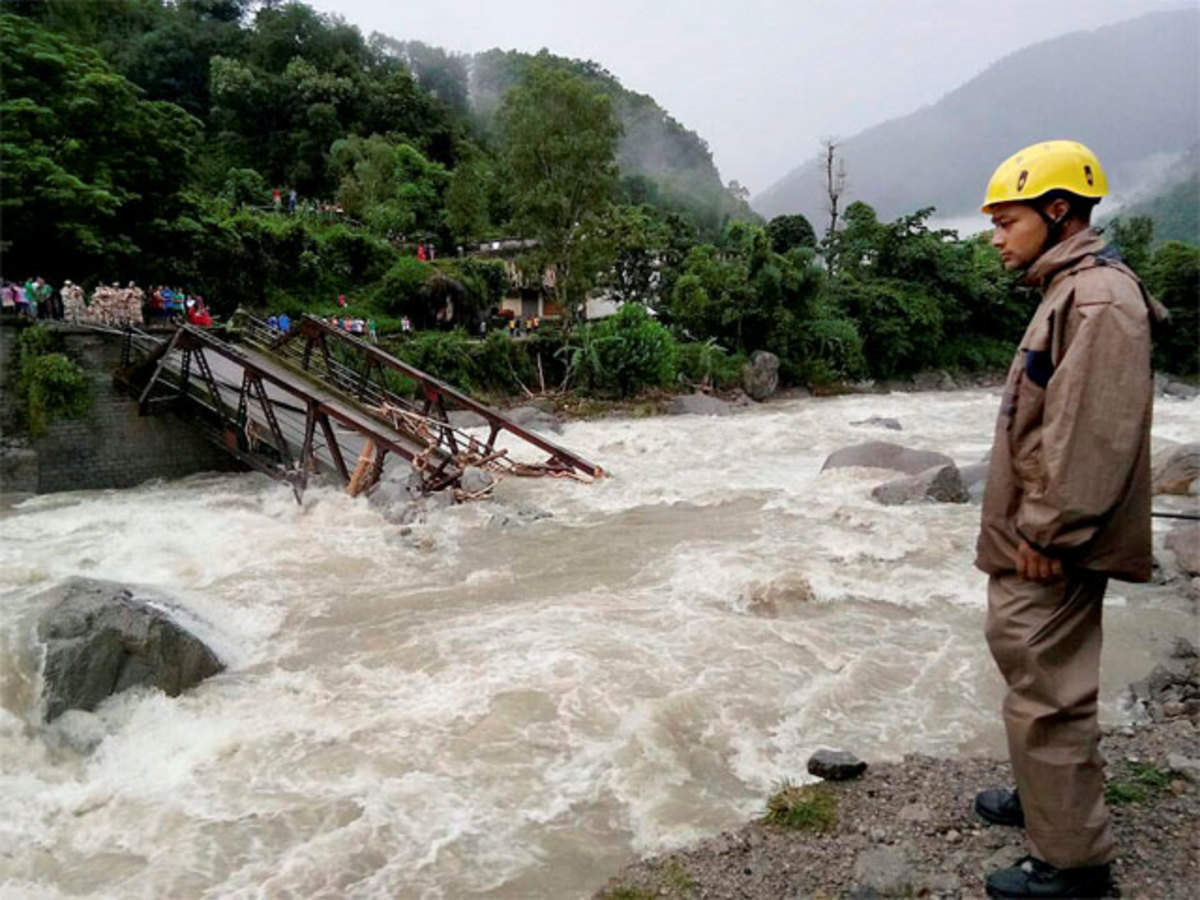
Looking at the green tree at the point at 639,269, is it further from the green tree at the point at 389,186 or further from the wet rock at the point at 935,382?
the wet rock at the point at 935,382

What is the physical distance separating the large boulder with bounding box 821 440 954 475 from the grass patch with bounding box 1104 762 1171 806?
9539 millimetres

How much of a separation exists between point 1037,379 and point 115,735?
18.1ft

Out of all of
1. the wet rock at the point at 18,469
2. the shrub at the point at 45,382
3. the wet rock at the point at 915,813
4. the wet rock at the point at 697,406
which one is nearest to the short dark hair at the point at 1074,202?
the wet rock at the point at 915,813

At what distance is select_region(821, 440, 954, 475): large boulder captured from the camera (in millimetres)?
12961

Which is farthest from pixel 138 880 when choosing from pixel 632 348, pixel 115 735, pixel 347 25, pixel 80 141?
pixel 347 25

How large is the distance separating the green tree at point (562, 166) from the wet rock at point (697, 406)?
17.5 feet

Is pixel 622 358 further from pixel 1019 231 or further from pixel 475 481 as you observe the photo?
pixel 1019 231

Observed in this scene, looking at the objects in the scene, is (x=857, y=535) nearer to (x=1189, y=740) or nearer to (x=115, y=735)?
(x=1189, y=740)

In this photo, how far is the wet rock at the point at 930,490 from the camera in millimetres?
11055

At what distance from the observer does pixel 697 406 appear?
24109mm

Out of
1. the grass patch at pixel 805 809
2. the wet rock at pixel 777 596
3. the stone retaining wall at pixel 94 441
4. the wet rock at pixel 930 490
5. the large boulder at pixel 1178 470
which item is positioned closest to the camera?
the grass patch at pixel 805 809

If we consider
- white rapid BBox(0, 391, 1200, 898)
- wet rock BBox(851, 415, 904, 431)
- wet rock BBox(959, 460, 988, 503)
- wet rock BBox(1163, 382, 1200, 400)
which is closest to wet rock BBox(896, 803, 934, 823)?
white rapid BBox(0, 391, 1200, 898)

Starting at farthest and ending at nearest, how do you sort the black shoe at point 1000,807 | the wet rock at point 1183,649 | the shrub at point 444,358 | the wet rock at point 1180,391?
the wet rock at point 1180,391 → the shrub at point 444,358 → the wet rock at point 1183,649 → the black shoe at point 1000,807

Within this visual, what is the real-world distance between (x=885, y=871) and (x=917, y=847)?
0.23 m
